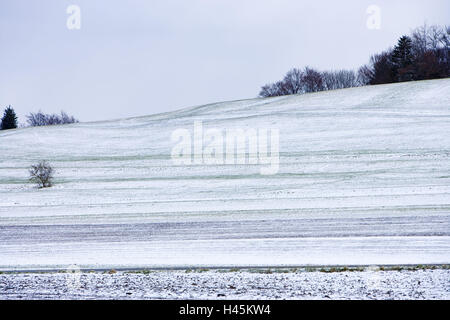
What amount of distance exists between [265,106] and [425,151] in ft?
85.6

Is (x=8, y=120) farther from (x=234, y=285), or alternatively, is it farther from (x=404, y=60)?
(x=234, y=285)

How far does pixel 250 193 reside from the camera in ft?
79.6

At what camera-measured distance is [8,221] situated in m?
19.2

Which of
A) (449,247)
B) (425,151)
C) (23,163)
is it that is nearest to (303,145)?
(425,151)

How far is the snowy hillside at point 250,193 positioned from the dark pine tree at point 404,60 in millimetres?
13039

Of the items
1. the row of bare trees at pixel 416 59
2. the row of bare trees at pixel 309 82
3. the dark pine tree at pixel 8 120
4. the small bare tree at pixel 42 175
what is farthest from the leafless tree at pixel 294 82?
the small bare tree at pixel 42 175

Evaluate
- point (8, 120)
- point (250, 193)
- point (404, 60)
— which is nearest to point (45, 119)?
point (8, 120)

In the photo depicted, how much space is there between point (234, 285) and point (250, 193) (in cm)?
1545

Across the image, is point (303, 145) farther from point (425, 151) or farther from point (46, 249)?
point (46, 249)

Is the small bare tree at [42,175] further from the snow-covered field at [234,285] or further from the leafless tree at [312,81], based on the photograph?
the leafless tree at [312,81]

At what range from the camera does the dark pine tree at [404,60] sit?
66188mm

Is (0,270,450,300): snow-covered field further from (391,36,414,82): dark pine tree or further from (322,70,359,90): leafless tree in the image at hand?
(322,70,359,90): leafless tree

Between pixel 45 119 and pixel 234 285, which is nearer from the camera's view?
pixel 234 285

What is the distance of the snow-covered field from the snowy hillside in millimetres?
1458
